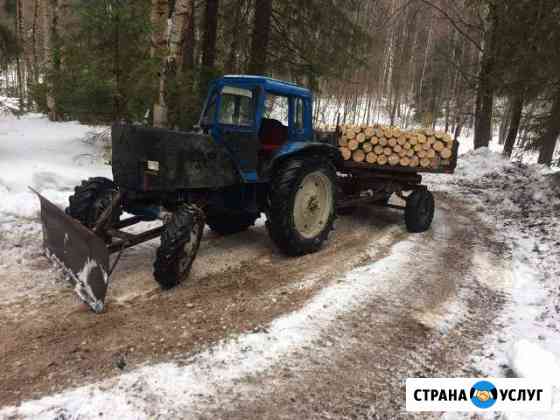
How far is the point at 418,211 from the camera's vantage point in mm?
6660

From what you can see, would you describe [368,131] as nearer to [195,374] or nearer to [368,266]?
[368,266]

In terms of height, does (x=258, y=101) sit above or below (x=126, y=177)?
above

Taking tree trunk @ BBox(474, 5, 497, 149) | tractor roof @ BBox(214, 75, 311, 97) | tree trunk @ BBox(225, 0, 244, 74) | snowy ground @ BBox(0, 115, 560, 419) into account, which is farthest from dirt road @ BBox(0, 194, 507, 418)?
tree trunk @ BBox(474, 5, 497, 149)

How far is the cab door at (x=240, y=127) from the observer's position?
4.68m

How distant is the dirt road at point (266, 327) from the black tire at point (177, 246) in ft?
0.62

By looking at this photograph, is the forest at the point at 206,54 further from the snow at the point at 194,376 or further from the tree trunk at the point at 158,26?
the snow at the point at 194,376

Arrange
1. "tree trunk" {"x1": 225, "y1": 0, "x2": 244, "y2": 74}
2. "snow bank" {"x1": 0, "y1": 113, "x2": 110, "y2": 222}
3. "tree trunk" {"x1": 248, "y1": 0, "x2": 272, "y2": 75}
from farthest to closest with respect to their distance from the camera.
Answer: "tree trunk" {"x1": 225, "y1": 0, "x2": 244, "y2": 74} → "tree trunk" {"x1": 248, "y1": 0, "x2": 272, "y2": 75} → "snow bank" {"x1": 0, "y1": 113, "x2": 110, "y2": 222}

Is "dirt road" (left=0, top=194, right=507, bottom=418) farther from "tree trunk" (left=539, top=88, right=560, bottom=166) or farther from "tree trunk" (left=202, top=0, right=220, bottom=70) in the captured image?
"tree trunk" (left=202, top=0, right=220, bottom=70)

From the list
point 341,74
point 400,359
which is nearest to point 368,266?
point 400,359

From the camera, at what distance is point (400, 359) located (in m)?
3.18

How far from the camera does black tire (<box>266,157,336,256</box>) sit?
485cm

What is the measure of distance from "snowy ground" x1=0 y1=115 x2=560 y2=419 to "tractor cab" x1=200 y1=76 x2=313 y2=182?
1.29m

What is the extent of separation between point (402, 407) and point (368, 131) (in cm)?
474

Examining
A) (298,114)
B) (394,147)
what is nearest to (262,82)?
(298,114)
